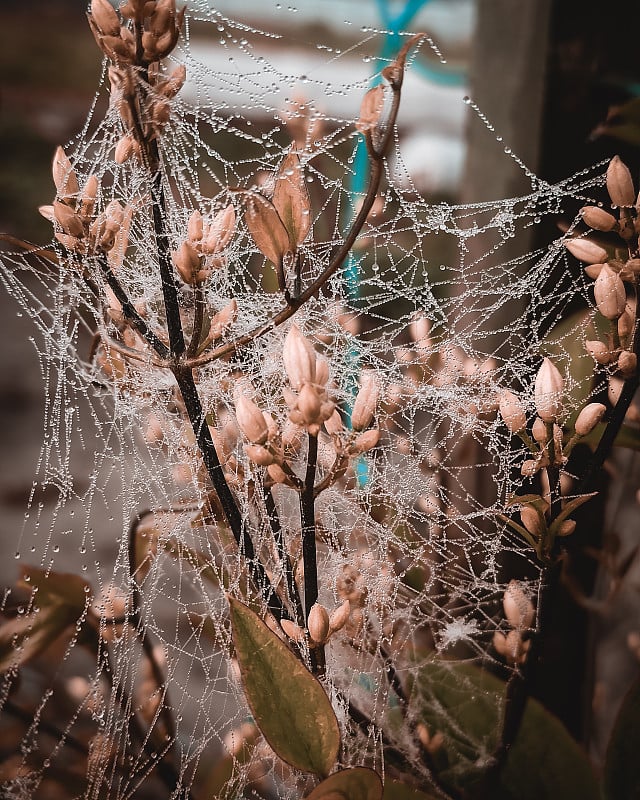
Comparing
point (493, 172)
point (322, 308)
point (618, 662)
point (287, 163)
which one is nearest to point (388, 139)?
point (287, 163)

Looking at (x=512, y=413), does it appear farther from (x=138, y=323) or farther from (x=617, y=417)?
(x=138, y=323)

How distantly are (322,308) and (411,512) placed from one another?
130 millimetres

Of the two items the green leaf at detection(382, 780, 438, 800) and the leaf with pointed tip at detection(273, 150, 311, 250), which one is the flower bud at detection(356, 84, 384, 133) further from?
the green leaf at detection(382, 780, 438, 800)

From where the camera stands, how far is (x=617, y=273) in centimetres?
30

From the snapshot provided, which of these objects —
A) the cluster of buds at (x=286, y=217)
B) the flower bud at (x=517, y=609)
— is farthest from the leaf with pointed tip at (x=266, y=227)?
the flower bud at (x=517, y=609)

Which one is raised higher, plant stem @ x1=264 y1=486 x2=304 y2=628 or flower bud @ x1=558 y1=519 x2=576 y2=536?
flower bud @ x1=558 y1=519 x2=576 y2=536

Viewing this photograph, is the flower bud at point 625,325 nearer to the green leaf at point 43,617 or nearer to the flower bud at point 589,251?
the flower bud at point 589,251

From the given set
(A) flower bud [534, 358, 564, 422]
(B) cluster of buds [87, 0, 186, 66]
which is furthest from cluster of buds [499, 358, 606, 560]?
(B) cluster of buds [87, 0, 186, 66]

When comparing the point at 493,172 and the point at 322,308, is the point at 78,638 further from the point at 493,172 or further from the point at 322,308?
the point at 493,172

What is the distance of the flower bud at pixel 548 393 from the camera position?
0.30 metres

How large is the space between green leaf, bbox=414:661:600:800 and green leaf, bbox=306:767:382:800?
0.12m

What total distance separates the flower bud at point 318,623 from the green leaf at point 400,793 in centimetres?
10

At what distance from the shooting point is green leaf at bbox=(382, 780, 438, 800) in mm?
340

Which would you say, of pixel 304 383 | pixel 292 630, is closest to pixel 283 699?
pixel 292 630
